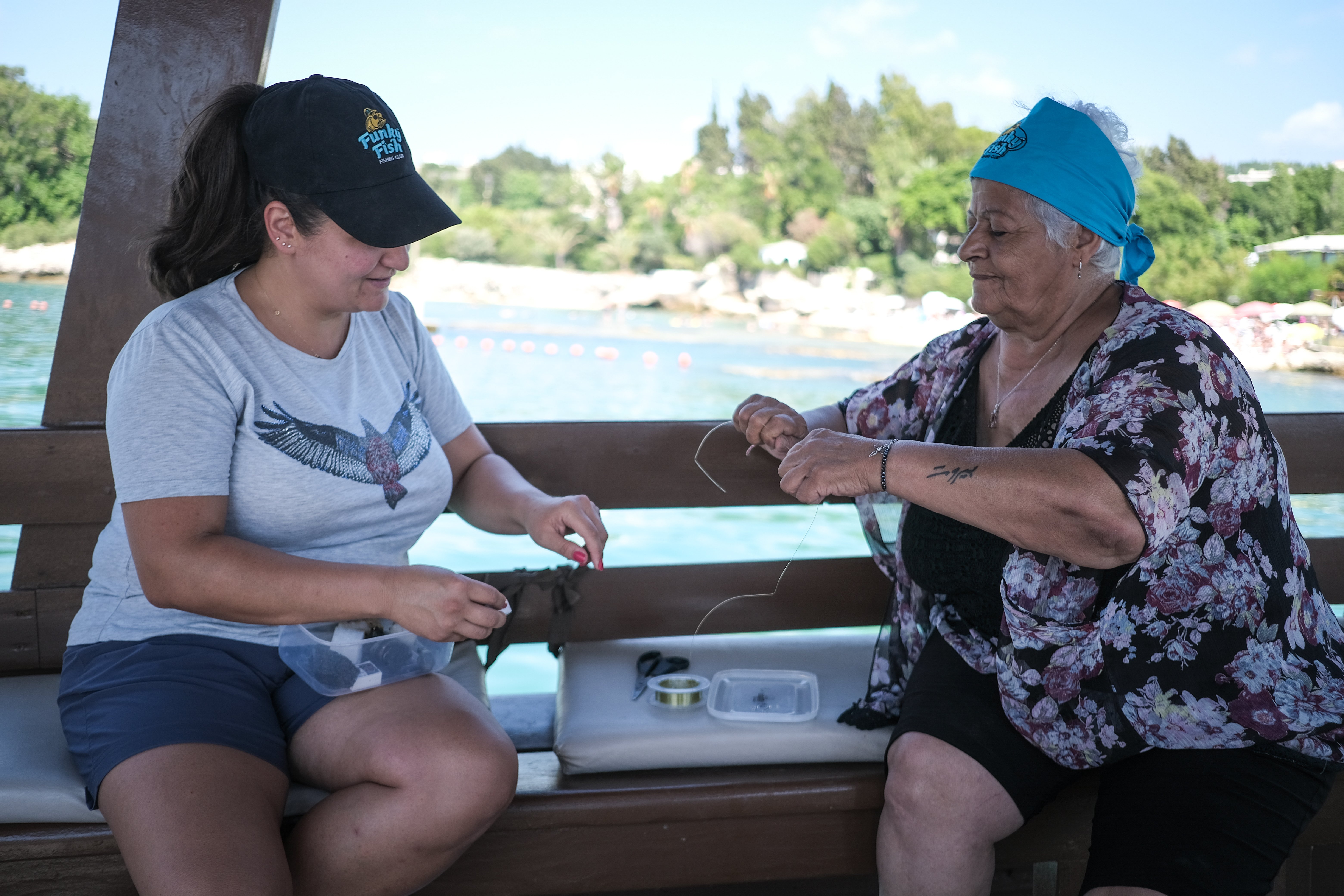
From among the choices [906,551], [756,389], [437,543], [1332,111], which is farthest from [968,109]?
[906,551]

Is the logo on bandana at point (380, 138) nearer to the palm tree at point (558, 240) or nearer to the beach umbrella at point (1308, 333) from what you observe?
the beach umbrella at point (1308, 333)

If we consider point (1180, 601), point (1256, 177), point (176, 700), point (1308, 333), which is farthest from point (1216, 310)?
point (176, 700)

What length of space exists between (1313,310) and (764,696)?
19440mm

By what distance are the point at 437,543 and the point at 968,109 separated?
3444cm

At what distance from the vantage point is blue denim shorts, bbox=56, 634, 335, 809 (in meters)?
1.22

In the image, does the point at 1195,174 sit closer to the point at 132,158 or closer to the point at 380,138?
the point at 132,158

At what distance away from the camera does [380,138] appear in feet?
4.63

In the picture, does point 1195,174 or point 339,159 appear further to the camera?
point 1195,174

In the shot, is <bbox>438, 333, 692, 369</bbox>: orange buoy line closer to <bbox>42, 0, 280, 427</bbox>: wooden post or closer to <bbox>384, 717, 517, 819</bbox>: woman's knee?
<bbox>42, 0, 280, 427</bbox>: wooden post

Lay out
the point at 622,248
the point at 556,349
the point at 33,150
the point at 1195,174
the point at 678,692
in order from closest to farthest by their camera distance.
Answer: the point at 678,692, the point at 33,150, the point at 1195,174, the point at 556,349, the point at 622,248

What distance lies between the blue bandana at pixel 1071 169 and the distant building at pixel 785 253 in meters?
34.3

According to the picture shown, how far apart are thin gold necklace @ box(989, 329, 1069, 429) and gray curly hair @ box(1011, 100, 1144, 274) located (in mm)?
138

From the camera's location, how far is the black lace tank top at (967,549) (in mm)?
1544

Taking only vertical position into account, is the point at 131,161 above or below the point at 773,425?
above
